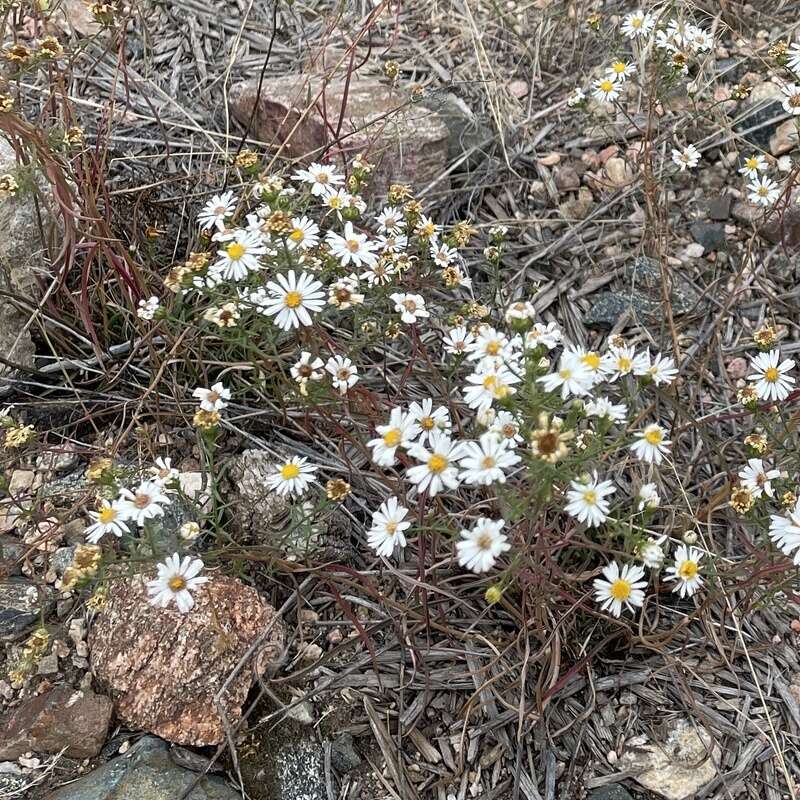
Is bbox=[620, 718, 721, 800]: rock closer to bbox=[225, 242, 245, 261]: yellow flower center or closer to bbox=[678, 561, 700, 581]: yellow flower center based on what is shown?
bbox=[678, 561, 700, 581]: yellow flower center

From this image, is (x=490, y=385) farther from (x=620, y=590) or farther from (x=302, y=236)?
(x=302, y=236)

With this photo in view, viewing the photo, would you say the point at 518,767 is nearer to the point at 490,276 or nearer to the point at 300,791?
the point at 300,791

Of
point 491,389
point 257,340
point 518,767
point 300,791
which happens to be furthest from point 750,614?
point 257,340

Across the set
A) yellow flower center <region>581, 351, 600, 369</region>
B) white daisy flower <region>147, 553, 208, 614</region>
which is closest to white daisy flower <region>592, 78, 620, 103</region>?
yellow flower center <region>581, 351, 600, 369</region>

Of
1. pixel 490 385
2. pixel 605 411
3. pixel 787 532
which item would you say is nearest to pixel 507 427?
pixel 490 385

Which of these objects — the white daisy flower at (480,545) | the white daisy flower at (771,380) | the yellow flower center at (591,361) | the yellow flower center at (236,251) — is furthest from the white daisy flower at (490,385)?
the white daisy flower at (771,380)
